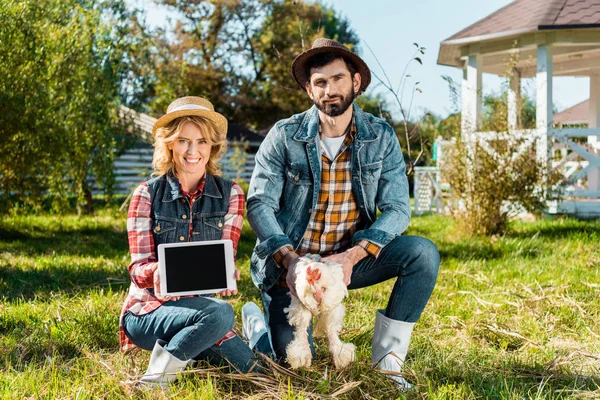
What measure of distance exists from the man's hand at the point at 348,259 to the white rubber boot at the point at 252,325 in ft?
2.53

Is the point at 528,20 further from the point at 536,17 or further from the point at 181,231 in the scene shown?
the point at 181,231

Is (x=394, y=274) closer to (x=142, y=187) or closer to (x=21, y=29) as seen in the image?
(x=142, y=187)

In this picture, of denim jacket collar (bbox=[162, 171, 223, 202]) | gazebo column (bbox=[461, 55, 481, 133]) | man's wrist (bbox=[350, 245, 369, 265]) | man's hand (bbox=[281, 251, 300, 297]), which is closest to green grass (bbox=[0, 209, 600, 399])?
man's hand (bbox=[281, 251, 300, 297])

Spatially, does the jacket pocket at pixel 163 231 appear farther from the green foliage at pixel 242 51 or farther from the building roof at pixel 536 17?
the green foliage at pixel 242 51

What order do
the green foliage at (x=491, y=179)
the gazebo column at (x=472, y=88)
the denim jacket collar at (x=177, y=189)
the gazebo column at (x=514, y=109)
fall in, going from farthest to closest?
→ the gazebo column at (x=472, y=88) < the gazebo column at (x=514, y=109) < the green foliage at (x=491, y=179) < the denim jacket collar at (x=177, y=189)

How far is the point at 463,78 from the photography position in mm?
14336

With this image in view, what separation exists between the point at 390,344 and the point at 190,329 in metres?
1.03

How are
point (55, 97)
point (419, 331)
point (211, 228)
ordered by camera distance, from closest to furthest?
point (211, 228) < point (419, 331) < point (55, 97)

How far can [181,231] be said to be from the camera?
3521mm

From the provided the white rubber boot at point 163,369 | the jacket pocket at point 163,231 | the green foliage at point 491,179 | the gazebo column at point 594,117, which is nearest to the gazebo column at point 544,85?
the green foliage at point 491,179

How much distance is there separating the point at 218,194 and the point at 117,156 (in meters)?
11.4

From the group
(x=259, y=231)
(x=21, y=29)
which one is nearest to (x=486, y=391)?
(x=259, y=231)

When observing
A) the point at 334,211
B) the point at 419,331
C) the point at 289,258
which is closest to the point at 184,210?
the point at 289,258

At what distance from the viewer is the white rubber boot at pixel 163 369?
3.17m
